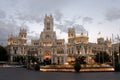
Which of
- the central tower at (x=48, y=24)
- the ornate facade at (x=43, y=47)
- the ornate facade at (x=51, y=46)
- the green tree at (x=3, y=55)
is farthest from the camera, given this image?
the central tower at (x=48, y=24)

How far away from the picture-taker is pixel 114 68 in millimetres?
81938

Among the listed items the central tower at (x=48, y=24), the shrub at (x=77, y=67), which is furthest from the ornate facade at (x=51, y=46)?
the shrub at (x=77, y=67)

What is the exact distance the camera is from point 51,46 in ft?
602

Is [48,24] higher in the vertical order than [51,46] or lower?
higher

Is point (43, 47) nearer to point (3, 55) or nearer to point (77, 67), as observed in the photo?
point (3, 55)

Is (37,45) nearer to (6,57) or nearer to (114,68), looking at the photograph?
(6,57)

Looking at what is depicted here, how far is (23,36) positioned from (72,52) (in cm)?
4164

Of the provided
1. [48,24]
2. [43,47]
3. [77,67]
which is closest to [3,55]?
[43,47]

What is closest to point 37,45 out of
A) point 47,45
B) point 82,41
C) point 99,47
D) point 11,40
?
point 47,45

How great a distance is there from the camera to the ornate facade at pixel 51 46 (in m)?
176

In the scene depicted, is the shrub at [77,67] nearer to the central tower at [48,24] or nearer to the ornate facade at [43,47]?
the ornate facade at [43,47]

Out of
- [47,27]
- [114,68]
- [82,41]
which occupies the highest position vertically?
[47,27]

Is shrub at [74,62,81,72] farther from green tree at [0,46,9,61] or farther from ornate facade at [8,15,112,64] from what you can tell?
green tree at [0,46,9,61]

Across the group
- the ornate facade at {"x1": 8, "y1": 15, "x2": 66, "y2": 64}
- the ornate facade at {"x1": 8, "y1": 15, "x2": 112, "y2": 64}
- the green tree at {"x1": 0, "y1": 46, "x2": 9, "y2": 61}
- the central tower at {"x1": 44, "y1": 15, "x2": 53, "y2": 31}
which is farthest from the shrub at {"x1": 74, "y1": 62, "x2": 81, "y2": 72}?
the central tower at {"x1": 44, "y1": 15, "x2": 53, "y2": 31}
